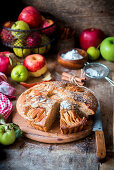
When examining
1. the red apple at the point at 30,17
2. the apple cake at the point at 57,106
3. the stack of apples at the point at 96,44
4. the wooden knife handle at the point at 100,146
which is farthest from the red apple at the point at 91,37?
the wooden knife handle at the point at 100,146

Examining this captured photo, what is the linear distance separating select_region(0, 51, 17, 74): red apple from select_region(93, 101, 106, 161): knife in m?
0.79

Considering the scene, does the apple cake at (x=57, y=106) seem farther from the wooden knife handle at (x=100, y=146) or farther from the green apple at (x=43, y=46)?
the green apple at (x=43, y=46)

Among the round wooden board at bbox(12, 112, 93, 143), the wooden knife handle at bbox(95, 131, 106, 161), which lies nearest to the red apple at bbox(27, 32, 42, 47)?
the round wooden board at bbox(12, 112, 93, 143)

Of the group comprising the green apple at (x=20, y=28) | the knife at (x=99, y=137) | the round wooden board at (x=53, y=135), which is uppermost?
the green apple at (x=20, y=28)

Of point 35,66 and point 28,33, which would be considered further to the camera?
point 28,33

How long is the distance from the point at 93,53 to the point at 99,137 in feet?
3.23

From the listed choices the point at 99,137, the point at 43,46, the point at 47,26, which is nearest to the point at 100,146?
the point at 99,137

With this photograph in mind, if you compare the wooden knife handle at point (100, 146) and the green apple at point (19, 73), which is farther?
the green apple at point (19, 73)

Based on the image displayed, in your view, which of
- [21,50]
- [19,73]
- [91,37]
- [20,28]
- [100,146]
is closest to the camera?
[100,146]

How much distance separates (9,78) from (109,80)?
0.78m

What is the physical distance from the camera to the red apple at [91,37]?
210 cm

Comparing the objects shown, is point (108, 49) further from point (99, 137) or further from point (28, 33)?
point (99, 137)

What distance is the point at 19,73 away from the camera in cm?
170

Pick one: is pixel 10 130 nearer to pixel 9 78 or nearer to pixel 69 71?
pixel 9 78
